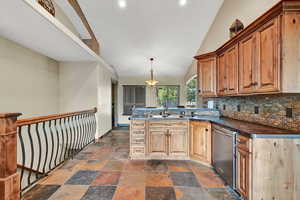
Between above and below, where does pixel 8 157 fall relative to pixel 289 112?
below

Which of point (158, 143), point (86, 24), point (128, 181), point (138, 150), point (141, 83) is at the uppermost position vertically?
point (86, 24)

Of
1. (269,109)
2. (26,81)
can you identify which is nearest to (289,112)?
(269,109)

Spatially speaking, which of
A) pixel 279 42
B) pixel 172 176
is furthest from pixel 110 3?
pixel 172 176

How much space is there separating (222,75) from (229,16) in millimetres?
1424

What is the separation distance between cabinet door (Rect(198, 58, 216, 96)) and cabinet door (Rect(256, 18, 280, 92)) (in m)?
1.32

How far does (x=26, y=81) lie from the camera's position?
372 cm

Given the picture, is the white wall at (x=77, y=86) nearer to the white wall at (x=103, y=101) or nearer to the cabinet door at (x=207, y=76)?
the white wall at (x=103, y=101)

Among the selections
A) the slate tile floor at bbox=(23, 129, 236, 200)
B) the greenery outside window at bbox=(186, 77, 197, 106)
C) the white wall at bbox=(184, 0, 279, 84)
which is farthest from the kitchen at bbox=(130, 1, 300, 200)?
the greenery outside window at bbox=(186, 77, 197, 106)

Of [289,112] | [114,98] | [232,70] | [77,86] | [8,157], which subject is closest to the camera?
[8,157]

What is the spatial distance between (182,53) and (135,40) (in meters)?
1.82

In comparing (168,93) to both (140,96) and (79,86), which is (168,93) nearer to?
(140,96)

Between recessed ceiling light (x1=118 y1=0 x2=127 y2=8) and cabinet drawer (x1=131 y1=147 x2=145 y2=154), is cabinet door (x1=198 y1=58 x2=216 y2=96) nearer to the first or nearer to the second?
cabinet drawer (x1=131 y1=147 x2=145 y2=154)

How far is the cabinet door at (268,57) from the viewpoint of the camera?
5.71ft

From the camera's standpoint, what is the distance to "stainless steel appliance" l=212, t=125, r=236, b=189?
212 cm
